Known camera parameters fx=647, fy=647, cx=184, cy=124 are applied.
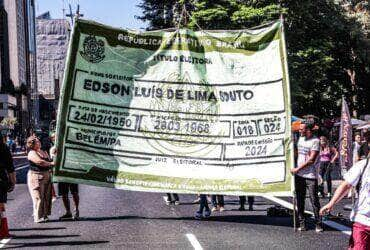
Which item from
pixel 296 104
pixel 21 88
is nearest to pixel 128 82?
pixel 296 104

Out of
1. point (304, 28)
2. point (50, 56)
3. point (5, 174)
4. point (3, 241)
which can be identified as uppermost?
point (50, 56)

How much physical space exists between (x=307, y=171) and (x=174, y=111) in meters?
2.35

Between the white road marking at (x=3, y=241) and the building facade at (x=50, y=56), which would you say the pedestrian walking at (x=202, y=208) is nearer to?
the white road marking at (x=3, y=241)

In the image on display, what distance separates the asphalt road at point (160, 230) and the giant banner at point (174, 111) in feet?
2.45

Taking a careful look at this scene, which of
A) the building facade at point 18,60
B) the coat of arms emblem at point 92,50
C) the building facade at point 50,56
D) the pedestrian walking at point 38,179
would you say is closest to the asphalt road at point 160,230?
the pedestrian walking at point 38,179

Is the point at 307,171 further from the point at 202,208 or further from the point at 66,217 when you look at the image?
the point at 66,217

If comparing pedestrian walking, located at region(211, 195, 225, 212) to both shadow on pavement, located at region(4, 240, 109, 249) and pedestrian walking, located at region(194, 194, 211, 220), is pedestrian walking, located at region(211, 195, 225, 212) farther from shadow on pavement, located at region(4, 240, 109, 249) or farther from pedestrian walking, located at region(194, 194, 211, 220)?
shadow on pavement, located at region(4, 240, 109, 249)

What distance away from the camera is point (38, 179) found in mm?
11602

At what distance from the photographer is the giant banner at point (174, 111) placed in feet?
34.0

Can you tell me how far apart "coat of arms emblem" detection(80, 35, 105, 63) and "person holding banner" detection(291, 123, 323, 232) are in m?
3.49

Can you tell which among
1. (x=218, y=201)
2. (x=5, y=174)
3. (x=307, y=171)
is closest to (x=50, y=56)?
(x=218, y=201)

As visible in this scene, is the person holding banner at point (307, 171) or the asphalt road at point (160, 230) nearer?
the asphalt road at point (160, 230)

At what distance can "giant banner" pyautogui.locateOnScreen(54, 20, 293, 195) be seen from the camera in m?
10.4

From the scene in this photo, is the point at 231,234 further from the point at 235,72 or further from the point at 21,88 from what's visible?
the point at 21,88
